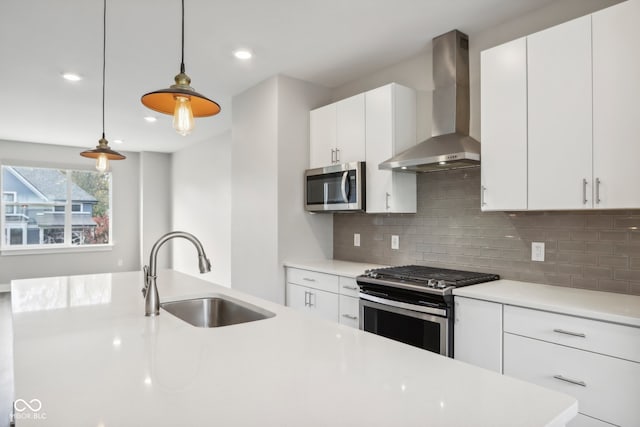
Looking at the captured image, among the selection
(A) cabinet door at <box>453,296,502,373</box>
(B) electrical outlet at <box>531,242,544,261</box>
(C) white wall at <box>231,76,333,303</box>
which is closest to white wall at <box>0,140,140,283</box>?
(C) white wall at <box>231,76,333,303</box>

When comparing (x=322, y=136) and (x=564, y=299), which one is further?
(x=322, y=136)

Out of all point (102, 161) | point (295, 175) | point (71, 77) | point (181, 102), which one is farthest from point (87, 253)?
point (181, 102)

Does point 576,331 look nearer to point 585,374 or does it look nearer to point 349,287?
point 585,374

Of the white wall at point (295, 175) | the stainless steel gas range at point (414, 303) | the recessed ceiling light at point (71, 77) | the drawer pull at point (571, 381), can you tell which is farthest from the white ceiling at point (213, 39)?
the drawer pull at point (571, 381)

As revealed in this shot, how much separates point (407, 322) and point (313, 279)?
1021 millimetres

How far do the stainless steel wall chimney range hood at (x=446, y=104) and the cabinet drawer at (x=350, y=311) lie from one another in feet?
3.35

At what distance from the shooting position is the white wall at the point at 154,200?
789 cm

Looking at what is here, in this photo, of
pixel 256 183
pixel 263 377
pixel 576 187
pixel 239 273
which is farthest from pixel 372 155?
pixel 263 377

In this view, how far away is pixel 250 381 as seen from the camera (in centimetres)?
103

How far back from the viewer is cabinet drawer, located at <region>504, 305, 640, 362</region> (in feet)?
5.54

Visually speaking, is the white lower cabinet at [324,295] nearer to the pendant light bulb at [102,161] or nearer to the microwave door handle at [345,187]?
the microwave door handle at [345,187]

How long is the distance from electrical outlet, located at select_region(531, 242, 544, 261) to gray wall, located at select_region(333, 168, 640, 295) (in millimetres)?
28

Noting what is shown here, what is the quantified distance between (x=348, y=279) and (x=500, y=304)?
1.17 meters

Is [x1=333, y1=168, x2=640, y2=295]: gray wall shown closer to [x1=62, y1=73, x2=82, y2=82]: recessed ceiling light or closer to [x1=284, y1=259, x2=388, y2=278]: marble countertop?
[x1=284, y1=259, x2=388, y2=278]: marble countertop
